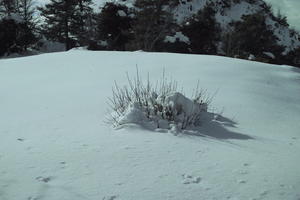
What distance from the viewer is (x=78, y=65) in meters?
7.09

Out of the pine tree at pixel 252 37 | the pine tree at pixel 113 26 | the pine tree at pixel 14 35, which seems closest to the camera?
the pine tree at pixel 14 35

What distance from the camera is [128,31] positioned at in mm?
18250

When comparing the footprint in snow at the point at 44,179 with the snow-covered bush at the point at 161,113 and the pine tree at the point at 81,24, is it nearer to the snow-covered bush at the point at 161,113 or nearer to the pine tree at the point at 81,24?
the snow-covered bush at the point at 161,113

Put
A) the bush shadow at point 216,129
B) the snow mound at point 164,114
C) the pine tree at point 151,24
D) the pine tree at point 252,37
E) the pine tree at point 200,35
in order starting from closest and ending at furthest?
the bush shadow at point 216,129, the snow mound at point 164,114, the pine tree at point 151,24, the pine tree at point 252,37, the pine tree at point 200,35

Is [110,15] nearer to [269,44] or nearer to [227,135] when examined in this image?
[269,44]

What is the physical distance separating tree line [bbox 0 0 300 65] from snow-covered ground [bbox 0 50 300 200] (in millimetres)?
11621

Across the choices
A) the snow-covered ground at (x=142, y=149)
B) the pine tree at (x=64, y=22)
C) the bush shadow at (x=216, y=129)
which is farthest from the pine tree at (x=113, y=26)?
the bush shadow at (x=216, y=129)

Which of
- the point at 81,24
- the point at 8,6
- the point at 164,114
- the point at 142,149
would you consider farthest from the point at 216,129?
the point at 8,6

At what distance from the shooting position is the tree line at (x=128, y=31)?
17141 millimetres

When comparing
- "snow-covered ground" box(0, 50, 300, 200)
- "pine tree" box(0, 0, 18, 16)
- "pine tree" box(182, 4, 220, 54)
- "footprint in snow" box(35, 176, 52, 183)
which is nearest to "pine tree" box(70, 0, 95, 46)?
"pine tree" box(0, 0, 18, 16)

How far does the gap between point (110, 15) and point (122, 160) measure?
55.7 ft

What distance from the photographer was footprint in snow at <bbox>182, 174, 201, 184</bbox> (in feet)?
7.01

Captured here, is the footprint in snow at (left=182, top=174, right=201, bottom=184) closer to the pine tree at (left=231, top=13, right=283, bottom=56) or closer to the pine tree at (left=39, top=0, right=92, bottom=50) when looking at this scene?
the pine tree at (left=231, top=13, right=283, bottom=56)

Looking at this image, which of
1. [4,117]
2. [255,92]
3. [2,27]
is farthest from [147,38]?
[4,117]
